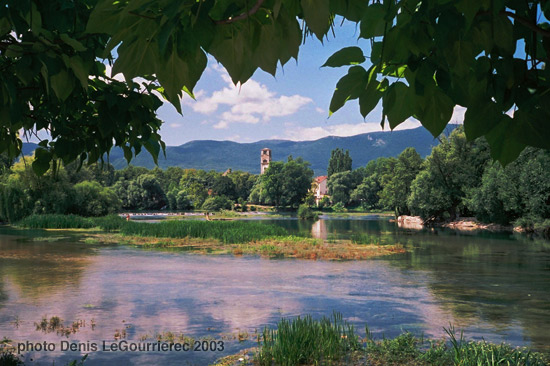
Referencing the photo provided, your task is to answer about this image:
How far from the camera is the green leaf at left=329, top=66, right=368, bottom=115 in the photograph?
1.16 metres

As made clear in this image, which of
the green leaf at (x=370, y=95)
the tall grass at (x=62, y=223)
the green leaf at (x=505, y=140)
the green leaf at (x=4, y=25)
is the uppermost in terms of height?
the green leaf at (x=4, y=25)

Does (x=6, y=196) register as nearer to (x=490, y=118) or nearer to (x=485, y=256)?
(x=485, y=256)

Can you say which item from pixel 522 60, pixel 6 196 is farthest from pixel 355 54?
pixel 6 196

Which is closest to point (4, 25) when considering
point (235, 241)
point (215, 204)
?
point (235, 241)

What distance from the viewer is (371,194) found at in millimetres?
100812

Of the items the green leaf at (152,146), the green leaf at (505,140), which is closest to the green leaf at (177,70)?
the green leaf at (505,140)

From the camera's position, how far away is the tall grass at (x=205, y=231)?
2885 centimetres

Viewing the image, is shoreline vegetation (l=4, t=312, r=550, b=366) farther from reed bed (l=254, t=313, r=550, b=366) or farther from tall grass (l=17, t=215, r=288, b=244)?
tall grass (l=17, t=215, r=288, b=244)

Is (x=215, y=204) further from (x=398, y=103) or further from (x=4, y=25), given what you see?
(x=398, y=103)

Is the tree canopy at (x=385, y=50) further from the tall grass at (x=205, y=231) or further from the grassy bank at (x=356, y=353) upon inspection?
the tall grass at (x=205, y=231)

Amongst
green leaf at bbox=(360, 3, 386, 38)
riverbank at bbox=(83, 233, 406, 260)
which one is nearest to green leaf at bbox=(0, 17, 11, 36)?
green leaf at bbox=(360, 3, 386, 38)

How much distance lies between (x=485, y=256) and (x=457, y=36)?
923 inches

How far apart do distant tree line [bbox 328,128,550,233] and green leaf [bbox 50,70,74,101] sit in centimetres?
2495

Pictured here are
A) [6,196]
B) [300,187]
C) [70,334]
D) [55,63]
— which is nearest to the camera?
[55,63]
